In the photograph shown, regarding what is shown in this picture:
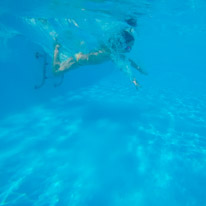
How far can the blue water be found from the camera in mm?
6207

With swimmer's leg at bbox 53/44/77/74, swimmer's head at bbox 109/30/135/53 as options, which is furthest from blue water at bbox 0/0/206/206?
swimmer's leg at bbox 53/44/77/74

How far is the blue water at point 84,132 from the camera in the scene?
6.21m

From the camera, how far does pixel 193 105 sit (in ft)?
53.6

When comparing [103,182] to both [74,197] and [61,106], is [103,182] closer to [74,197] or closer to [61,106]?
[74,197]

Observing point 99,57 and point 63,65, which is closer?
point 99,57

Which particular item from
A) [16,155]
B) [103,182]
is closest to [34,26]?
[16,155]

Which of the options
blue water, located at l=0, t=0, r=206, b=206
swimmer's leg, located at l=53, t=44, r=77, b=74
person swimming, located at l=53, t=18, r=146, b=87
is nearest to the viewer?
blue water, located at l=0, t=0, r=206, b=206

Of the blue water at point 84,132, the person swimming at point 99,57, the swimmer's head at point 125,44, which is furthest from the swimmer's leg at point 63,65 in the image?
the blue water at point 84,132

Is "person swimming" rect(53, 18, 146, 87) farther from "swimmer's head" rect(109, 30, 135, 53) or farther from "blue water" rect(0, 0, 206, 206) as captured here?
"blue water" rect(0, 0, 206, 206)

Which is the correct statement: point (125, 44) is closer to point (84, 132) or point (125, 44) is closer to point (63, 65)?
point (63, 65)

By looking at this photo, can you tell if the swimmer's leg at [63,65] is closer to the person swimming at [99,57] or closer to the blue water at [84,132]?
the person swimming at [99,57]

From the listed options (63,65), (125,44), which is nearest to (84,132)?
(63,65)

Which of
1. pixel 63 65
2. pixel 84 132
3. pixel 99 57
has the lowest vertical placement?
pixel 84 132

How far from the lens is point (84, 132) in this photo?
30.8 feet
